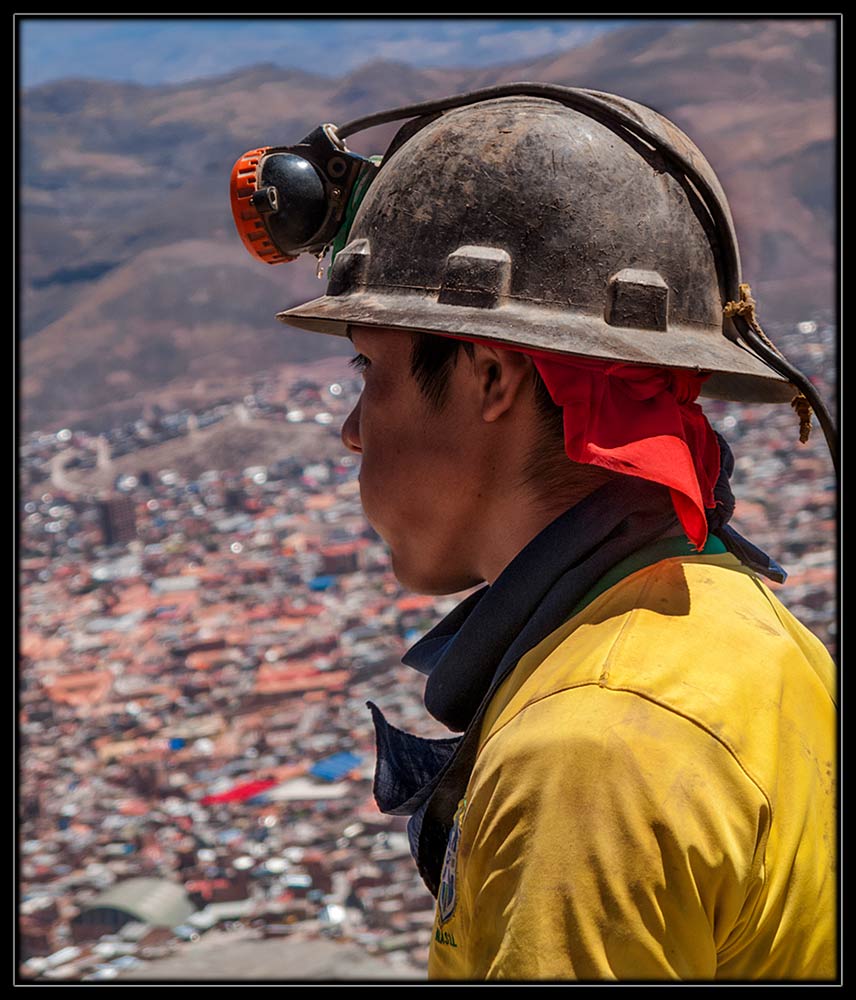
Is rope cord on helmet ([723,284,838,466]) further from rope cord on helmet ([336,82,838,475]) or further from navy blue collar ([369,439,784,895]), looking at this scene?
navy blue collar ([369,439,784,895])

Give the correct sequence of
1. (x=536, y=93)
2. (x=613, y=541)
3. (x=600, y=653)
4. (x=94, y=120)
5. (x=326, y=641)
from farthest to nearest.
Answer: (x=94, y=120), (x=326, y=641), (x=536, y=93), (x=613, y=541), (x=600, y=653)

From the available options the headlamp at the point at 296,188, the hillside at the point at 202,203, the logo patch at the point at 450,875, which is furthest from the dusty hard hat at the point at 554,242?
the hillside at the point at 202,203

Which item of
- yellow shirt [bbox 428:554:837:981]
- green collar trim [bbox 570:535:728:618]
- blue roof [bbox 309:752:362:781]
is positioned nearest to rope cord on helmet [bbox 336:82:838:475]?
green collar trim [bbox 570:535:728:618]

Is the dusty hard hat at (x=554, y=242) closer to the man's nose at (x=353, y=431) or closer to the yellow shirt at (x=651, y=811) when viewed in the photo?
the man's nose at (x=353, y=431)

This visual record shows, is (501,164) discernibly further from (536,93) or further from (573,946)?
(573,946)

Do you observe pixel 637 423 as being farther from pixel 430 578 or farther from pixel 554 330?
pixel 430 578
